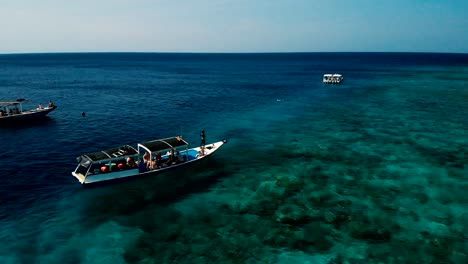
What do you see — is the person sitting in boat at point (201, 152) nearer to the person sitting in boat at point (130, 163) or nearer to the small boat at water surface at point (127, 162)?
the small boat at water surface at point (127, 162)

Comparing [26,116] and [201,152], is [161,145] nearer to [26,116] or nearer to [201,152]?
[201,152]

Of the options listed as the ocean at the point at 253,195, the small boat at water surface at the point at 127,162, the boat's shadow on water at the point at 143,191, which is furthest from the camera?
the small boat at water surface at the point at 127,162

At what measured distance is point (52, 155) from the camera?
1816 inches

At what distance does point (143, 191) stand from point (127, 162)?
395 centimetres

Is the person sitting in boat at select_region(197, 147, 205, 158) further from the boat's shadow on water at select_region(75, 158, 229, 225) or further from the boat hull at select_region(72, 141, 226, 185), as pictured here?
the boat hull at select_region(72, 141, 226, 185)

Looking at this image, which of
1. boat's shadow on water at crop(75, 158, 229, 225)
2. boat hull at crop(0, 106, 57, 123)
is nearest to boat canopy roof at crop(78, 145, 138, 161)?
boat's shadow on water at crop(75, 158, 229, 225)

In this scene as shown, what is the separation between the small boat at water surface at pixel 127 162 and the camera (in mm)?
34344

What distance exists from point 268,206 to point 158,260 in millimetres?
11699

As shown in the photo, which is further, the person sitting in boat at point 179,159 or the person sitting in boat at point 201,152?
the person sitting in boat at point 201,152

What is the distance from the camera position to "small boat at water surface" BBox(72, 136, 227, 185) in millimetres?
34344

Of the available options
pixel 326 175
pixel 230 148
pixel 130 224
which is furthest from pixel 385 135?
pixel 130 224

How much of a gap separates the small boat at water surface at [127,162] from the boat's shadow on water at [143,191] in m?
1.04

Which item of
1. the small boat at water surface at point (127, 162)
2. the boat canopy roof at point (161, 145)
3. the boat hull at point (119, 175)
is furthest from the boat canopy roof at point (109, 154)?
the boat hull at point (119, 175)

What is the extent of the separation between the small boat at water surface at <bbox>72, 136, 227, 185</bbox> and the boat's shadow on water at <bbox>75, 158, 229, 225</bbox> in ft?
3.42
